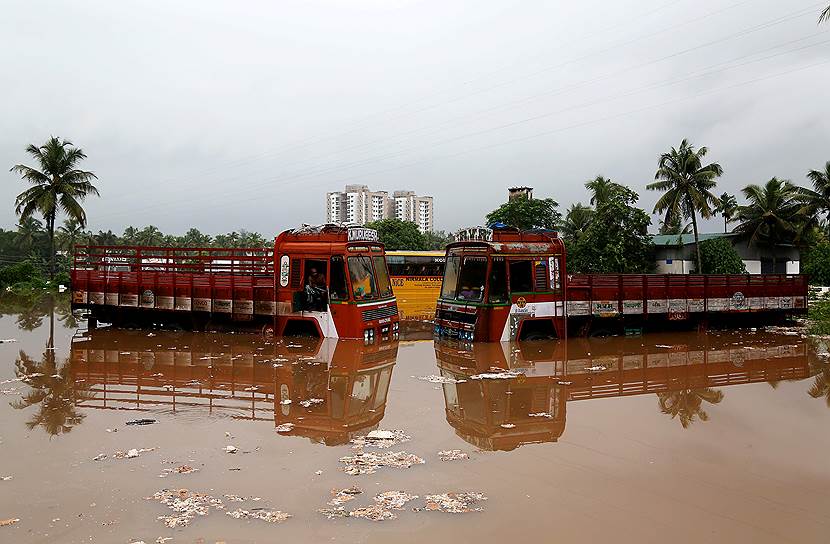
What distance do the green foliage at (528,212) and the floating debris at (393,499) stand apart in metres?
39.2

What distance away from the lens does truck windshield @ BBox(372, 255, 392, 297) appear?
16281 millimetres

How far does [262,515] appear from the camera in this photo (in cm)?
541

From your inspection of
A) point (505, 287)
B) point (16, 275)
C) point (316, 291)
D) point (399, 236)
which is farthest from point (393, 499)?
point (399, 236)

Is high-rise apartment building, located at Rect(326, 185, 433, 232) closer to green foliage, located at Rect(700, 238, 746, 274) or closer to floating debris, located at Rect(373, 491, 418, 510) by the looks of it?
green foliage, located at Rect(700, 238, 746, 274)

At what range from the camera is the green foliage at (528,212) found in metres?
44.3

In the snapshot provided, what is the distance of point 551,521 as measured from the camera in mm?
5355

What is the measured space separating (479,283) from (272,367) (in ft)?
18.0

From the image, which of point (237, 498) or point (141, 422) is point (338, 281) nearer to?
point (141, 422)

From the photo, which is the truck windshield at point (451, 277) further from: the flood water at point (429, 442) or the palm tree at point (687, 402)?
the palm tree at point (687, 402)

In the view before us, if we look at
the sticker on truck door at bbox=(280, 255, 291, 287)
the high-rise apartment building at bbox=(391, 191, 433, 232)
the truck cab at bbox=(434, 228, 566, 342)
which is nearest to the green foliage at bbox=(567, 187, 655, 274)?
the truck cab at bbox=(434, 228, 566, 342)

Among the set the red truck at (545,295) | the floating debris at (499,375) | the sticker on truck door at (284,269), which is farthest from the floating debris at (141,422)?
the red truck at (545,295)

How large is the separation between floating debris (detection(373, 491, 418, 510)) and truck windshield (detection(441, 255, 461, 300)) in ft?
33.5

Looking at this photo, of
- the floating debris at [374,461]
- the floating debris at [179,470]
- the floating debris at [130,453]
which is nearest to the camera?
the floating debris at [179,470]

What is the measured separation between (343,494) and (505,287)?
9748mm
